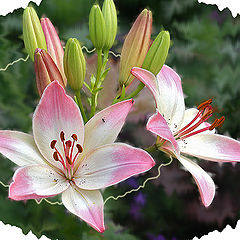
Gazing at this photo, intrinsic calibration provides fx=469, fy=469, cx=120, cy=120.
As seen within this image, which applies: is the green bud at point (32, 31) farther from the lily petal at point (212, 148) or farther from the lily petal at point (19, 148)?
the lily petal at point (212, 148)

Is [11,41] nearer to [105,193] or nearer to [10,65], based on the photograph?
[10,65]

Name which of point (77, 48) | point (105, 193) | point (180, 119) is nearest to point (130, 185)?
point (105, 193)

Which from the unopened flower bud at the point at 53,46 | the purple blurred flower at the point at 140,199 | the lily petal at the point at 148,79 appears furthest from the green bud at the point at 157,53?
the purple blurred flower at the point at 140,199

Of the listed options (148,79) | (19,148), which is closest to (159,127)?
(148,79)

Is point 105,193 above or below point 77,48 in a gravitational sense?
below

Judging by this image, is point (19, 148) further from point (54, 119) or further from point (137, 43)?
point (137, 43)

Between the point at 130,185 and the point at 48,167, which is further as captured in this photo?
the point at 130,185

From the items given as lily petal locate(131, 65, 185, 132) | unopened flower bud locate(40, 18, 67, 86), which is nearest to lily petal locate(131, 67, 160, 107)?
lily petal locate(131, 65, 185, 132)
